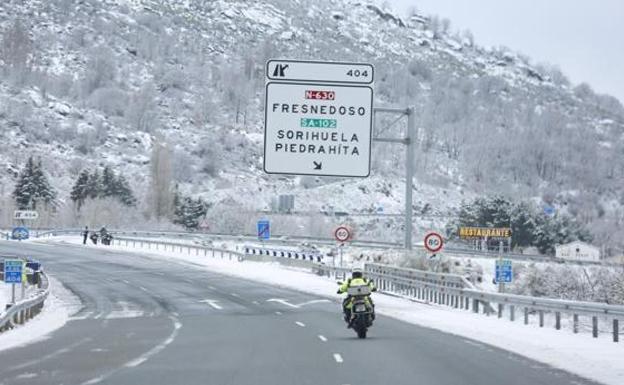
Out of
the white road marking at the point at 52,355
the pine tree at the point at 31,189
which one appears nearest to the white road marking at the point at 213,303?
the white road marking at the point at 52,355

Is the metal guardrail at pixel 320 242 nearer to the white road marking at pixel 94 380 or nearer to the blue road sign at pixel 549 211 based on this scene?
the blue road sign at pixel 549 211

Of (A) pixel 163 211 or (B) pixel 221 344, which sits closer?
(B) pixel 221 344

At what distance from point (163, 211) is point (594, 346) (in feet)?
345

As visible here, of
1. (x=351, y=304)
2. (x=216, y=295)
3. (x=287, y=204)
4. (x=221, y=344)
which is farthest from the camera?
(x=287, y=204)

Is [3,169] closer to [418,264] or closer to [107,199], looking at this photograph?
[107,199]

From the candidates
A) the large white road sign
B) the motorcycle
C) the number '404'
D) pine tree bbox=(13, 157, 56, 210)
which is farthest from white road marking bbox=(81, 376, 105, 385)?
pine tree bbox=(13, 157, 56, 210)

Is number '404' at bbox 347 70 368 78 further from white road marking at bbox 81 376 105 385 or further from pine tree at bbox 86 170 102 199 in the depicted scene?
pine tree at bbox 86 170 102 199

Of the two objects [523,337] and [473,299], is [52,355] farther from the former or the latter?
[473,299]

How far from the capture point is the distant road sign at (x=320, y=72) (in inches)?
1075

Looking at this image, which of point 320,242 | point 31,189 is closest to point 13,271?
point 320,242

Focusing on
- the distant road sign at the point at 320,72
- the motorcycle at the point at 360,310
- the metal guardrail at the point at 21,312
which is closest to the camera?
the motorcycle at the point at 360,310

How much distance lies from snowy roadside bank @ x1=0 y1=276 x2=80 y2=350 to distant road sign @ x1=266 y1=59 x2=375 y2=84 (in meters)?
9.30

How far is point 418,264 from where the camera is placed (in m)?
49.5

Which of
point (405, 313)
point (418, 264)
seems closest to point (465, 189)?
point (418, 264)
